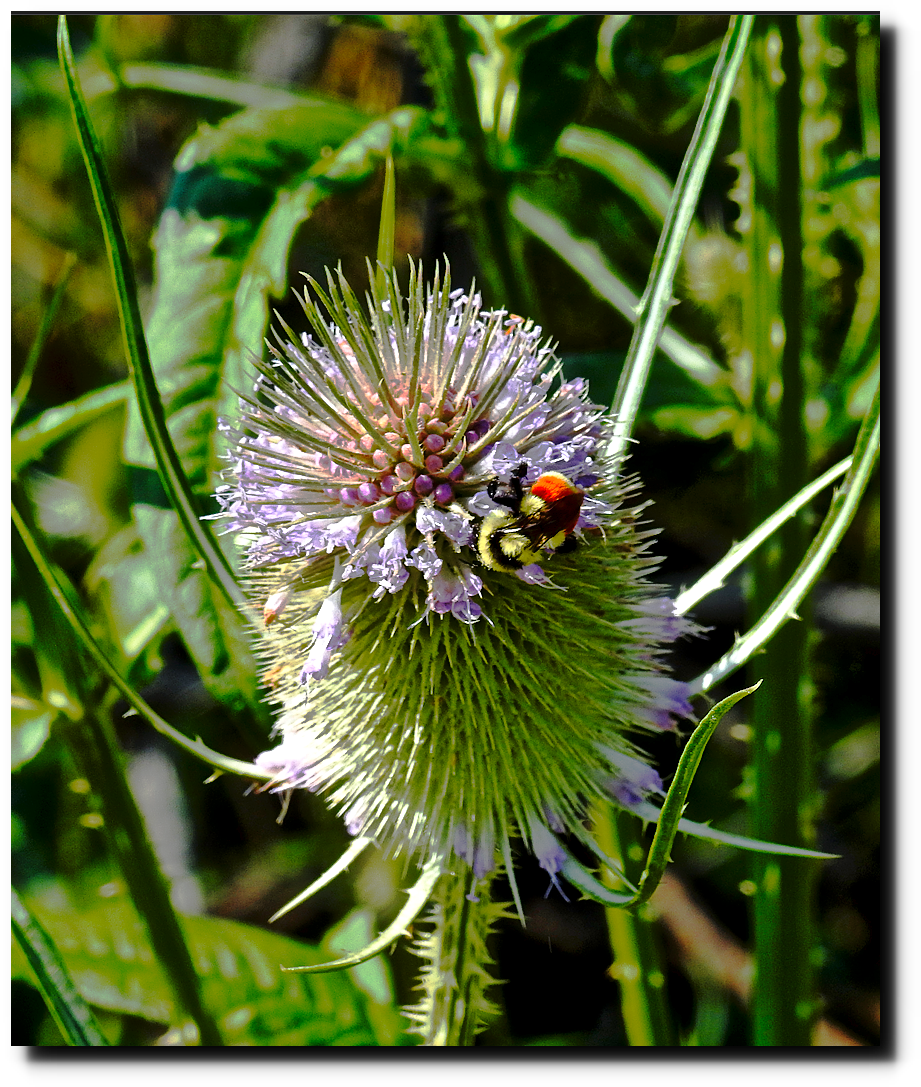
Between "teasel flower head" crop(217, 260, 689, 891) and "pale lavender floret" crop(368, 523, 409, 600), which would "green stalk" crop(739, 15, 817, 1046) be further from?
"pale lavender floret" crop(368, 523, 409, 600)

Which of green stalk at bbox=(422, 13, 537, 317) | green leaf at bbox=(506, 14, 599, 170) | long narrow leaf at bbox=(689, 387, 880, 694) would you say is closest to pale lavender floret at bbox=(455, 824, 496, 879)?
long narrow leaf at bbox=(689, 387, 880, 694)

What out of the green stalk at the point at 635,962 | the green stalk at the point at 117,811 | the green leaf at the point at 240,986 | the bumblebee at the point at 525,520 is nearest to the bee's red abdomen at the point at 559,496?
the bumblebee at the point at 525,520

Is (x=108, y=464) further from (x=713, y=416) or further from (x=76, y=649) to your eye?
(x=713, y=416)

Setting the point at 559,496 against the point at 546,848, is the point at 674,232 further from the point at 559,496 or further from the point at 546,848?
the point at 546,848

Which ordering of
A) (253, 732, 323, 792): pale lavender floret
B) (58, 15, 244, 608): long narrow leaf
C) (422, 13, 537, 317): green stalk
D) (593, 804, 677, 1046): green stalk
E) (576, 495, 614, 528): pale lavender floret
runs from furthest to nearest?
(422, 13, 537, 317): green stalk, (593, 804, 677, 1046): green stalk, (253, 732, 323, 792): pale lavender floret, (576, 495, 614, 528): pale lavender floret, (58, 15, 244, 608): long narrow leaf

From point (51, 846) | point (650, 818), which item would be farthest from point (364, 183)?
point (51, 846)

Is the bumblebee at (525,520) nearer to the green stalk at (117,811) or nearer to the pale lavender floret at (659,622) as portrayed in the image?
the pale lavender floret at (659,622)
